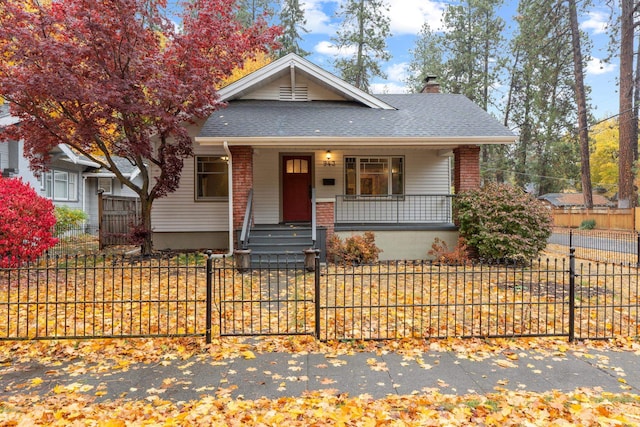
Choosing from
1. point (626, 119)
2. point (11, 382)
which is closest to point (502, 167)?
point (626, 119)

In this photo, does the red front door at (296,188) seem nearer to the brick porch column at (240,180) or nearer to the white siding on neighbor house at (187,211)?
the white siding on neighbor house at (187,211)

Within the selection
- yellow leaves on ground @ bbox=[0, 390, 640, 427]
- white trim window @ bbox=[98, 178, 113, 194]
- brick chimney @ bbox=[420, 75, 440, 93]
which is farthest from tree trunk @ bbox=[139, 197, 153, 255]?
white trim window @ bbox=[98, 178, 113, 194]

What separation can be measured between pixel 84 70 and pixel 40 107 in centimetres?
172

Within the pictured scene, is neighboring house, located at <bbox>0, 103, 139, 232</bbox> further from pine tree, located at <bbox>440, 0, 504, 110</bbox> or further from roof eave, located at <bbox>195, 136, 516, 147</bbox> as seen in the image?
pine tree, located at <bbox>440, 0, 504, 110</bbox>

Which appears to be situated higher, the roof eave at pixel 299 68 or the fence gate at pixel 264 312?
the roof eave at pixel 299 68

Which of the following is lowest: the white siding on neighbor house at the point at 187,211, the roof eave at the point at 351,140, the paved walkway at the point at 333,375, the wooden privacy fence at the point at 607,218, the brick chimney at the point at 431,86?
the paved walkway at the point at 333,375

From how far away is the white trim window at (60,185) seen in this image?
1753cm

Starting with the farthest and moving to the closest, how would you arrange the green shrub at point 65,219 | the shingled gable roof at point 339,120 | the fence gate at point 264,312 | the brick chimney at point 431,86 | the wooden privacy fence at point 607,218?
the wooden privacy fence at point 607,218
the brick chimney at point 431,86
the green shrub at point 65,219
the shingled gable roof at point 339,120
the fence gate at point 264,312

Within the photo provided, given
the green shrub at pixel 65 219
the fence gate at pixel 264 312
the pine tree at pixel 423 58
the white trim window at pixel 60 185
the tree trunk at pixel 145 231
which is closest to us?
the fence gate at pixel 264 312

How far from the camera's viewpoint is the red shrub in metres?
8.27

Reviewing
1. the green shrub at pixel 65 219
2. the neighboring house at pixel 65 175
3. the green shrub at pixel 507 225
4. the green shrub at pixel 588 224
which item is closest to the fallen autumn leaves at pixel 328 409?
the green shrub at pixel 507 225

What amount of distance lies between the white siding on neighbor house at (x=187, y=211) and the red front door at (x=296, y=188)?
6.58 feet

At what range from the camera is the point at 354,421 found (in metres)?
3.11

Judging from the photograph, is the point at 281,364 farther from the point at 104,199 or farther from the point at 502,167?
the point at 502,167
